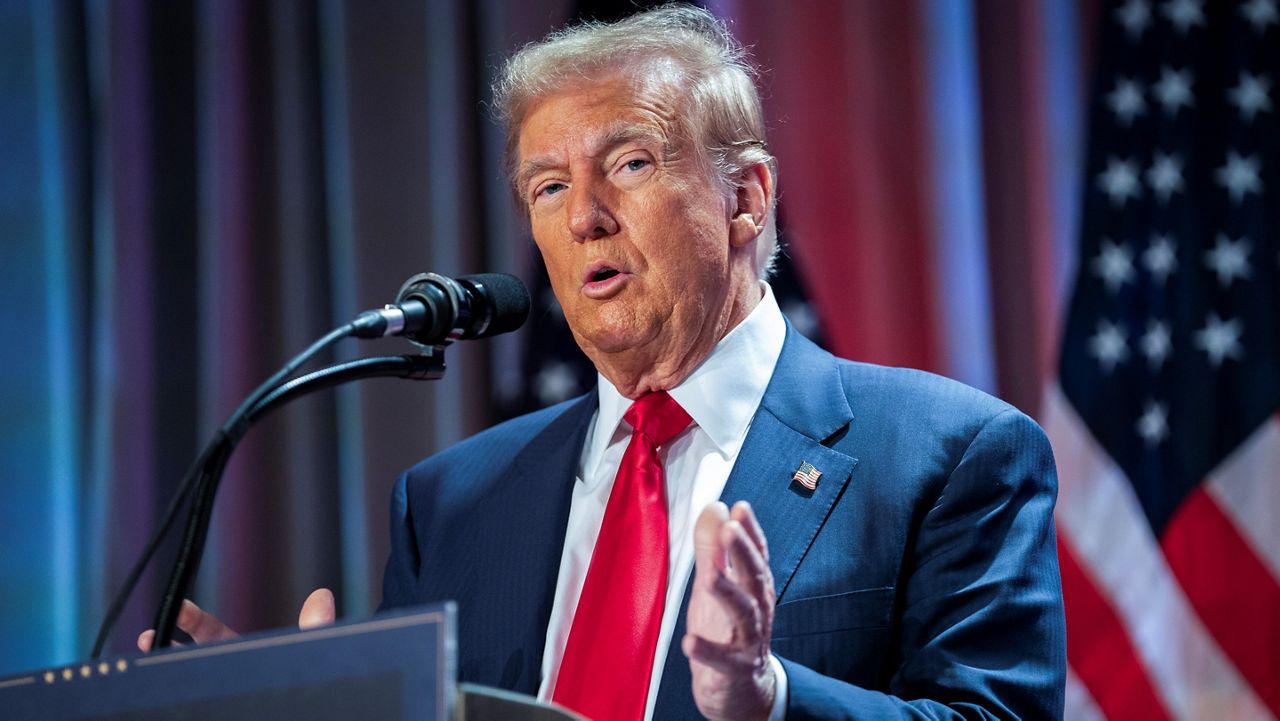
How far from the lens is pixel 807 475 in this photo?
1752 mm

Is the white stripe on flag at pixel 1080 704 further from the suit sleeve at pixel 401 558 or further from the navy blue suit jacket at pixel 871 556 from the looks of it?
the suit sleeve at pixel 401 558

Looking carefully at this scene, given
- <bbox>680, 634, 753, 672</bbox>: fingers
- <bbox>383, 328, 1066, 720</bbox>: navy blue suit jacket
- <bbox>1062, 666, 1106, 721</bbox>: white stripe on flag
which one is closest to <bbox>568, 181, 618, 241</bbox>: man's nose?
<bbox>383, 328, 1066, 720</bbox>: navy blue suit jacket

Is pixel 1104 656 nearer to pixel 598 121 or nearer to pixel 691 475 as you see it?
pixel 691 475

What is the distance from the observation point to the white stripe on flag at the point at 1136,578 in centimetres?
288

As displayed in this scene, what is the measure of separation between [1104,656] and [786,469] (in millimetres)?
1499

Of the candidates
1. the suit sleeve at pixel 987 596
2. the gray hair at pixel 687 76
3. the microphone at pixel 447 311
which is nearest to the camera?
the microphone at pixel 447 311

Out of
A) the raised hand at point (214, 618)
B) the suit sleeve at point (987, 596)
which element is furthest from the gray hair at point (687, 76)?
the raised hand at point (214, 618)

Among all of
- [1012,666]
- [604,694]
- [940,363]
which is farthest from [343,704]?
[940,363]

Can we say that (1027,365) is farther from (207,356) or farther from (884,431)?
(207,356)

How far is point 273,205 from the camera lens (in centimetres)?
341

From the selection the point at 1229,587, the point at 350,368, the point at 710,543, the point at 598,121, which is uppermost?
the point at 598,121

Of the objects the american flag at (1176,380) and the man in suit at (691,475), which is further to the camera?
the american flag at (1176,380)

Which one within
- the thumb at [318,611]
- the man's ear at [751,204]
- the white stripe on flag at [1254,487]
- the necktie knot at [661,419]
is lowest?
the white stripe on flag at [1254,487]

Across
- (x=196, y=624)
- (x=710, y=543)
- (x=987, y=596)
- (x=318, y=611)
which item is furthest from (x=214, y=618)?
(x=987, y=596)
